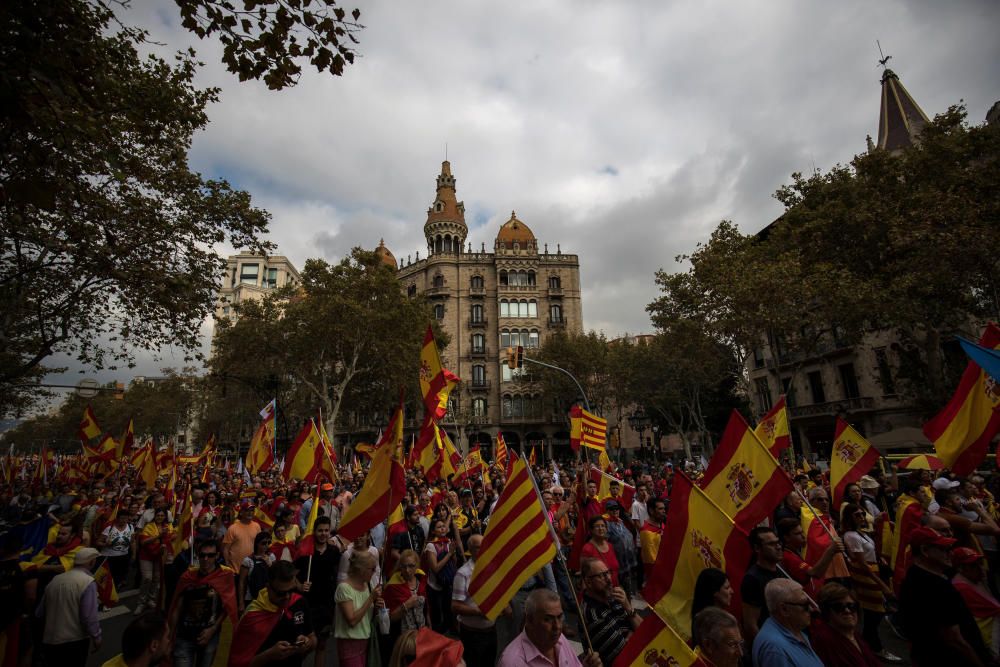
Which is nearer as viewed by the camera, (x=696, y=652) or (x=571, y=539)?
(x=696, y=652)

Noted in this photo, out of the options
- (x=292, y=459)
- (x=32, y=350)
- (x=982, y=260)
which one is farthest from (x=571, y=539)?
(x=32, y=350)

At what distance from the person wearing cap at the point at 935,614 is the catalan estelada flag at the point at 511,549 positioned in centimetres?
257

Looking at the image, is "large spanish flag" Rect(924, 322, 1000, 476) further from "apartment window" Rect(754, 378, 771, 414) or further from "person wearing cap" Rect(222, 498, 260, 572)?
"apartment window" Rect(754, 378, 771, 414)

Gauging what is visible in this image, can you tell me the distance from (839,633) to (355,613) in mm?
3476

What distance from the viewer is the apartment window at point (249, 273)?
87.6m

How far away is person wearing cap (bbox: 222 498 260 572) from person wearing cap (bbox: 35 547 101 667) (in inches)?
74.0

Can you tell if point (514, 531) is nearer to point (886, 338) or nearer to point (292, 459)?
point (292, 459)

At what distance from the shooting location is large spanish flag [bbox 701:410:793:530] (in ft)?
15.0

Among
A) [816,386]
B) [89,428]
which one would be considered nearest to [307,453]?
[89,428]

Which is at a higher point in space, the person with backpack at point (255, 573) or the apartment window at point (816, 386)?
the apartment window at point (816, 386)

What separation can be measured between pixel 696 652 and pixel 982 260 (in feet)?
63.1

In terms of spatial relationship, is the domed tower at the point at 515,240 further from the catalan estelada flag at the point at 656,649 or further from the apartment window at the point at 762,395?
the catalan estelada flag at the point at 656,649

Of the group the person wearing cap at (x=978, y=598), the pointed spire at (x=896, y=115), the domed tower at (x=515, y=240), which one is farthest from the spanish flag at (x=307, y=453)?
the domed tower at (x=515, y=240)

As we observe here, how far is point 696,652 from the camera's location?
111 inches
